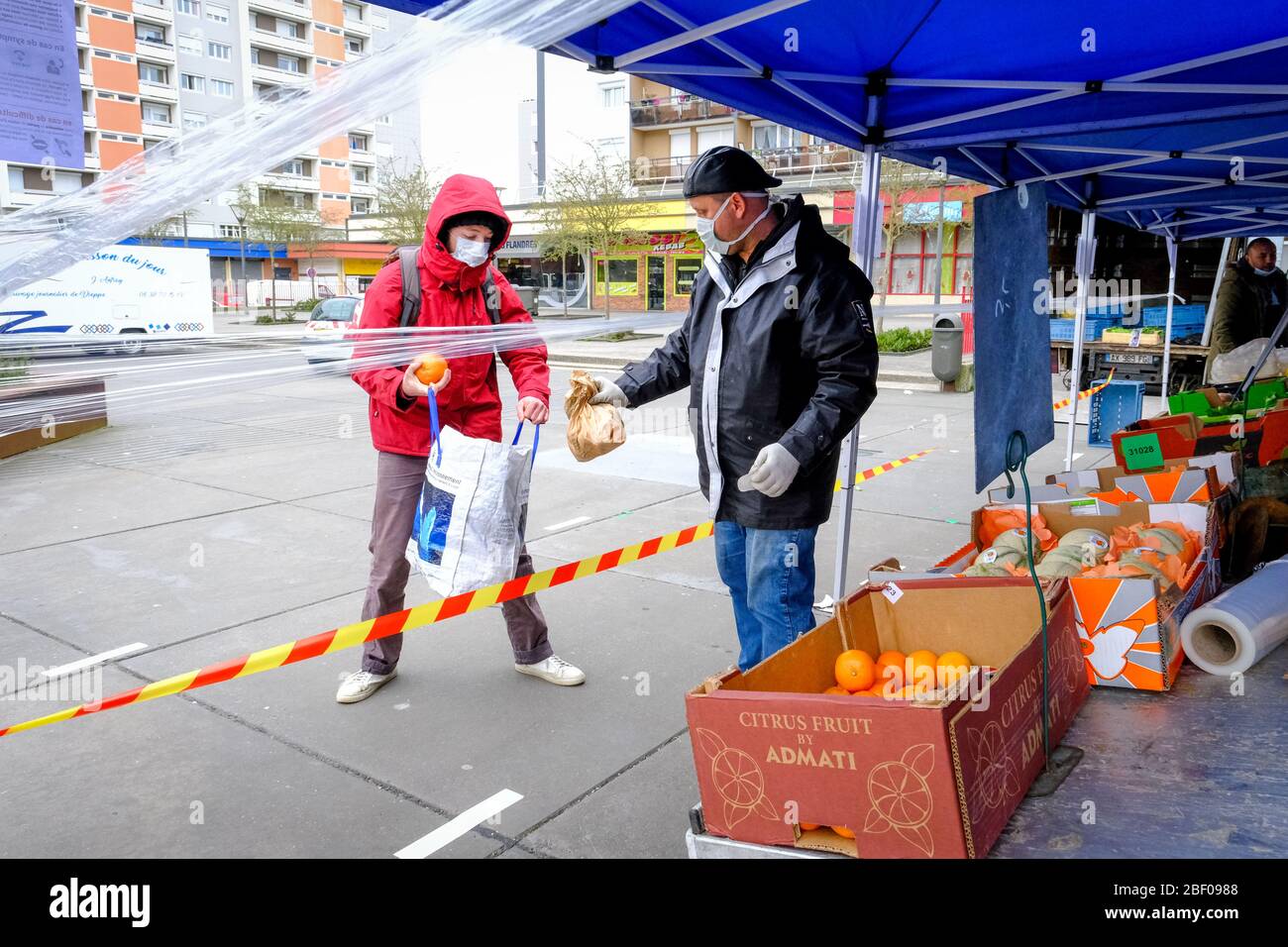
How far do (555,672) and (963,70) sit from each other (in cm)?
301

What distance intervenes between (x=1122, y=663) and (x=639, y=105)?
1595 inches

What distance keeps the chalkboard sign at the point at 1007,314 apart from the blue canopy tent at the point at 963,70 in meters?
0.28

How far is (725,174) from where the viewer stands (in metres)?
2.69

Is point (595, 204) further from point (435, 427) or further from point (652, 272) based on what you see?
point (435, 427)

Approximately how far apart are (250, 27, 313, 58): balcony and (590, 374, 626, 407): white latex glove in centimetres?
6158

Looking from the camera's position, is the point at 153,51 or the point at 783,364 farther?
the point at 153,51

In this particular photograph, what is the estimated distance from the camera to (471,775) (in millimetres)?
3080

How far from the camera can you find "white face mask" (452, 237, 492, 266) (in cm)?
323

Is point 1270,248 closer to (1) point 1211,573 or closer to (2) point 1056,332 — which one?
(2) point 1056,332

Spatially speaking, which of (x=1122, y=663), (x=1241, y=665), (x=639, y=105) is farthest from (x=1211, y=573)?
(x=639, y=105)

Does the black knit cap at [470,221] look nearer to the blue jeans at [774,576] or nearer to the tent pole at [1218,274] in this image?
the blue jeans at [774,576]

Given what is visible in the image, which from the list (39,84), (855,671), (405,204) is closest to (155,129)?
(405,204)

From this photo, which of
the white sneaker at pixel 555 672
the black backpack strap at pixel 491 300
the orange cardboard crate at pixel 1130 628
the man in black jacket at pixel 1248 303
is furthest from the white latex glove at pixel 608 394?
the man in black jacket at pixel 1248 303

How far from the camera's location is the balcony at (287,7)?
53.9 m
